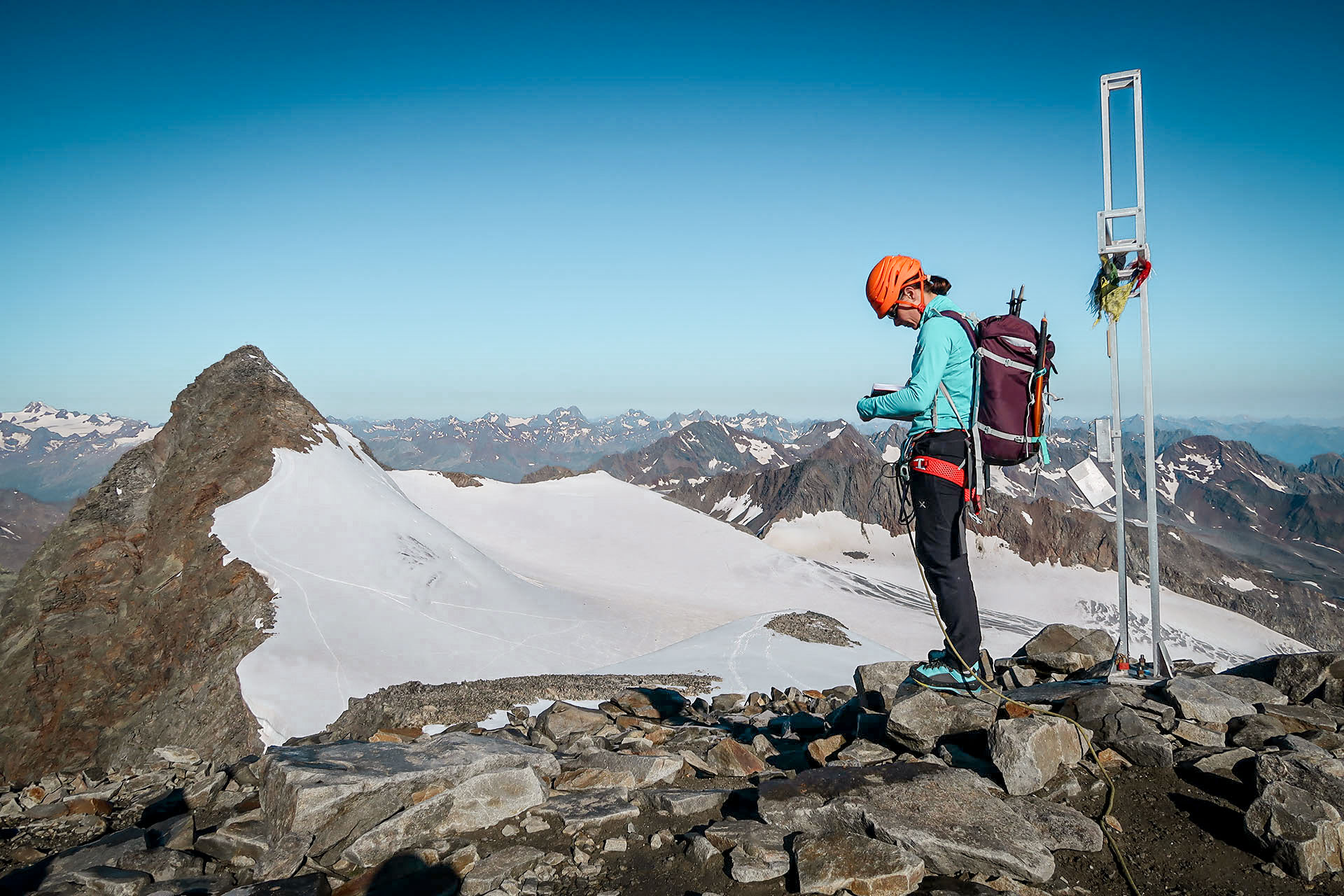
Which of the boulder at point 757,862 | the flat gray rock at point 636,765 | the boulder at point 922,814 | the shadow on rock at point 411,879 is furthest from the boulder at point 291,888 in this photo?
the boulder at point 922,814

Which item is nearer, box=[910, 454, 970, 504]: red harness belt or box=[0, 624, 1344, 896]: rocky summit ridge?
box=[0, 624, 1344, 896]: rocky summit ridge

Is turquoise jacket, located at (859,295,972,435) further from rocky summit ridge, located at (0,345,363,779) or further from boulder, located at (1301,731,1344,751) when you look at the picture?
rocky summit ridge, located at (0,345,363,779)

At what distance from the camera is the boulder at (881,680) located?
7793 mm

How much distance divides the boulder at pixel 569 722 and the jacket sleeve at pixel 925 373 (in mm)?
6379

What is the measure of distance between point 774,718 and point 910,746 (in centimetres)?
472

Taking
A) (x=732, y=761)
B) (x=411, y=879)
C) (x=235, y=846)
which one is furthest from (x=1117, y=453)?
(x=235, y=846)

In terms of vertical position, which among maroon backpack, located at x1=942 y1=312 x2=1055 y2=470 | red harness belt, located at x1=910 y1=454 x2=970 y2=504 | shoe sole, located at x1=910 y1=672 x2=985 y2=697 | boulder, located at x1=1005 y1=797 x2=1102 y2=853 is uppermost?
maroon backpack, located at x1=942 y1=312 x2=1055 y2=470

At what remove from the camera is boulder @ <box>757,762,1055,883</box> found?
430 cm

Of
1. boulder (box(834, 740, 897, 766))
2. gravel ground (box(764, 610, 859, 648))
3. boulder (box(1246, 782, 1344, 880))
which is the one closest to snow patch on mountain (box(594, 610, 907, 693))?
gravel ground (box(764, 610, 859, 648))

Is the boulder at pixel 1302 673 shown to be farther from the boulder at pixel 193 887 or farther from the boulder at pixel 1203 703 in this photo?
the boulder at pixel 193 887

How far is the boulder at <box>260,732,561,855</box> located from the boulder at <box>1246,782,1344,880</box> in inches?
193

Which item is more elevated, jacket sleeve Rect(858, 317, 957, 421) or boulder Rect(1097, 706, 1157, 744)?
jacket sleeve Rect(858, 317, 957, 421)

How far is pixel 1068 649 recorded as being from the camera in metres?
A: 9.98

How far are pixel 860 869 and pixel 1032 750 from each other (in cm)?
174
